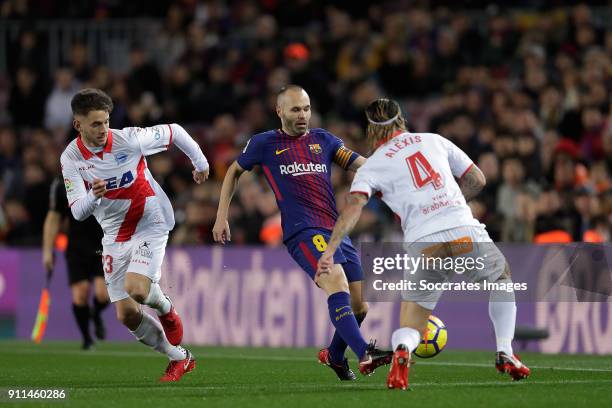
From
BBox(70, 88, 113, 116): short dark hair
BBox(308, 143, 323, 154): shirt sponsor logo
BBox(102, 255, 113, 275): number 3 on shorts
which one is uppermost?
BBox(70, 88, 113, 116): short dark hair

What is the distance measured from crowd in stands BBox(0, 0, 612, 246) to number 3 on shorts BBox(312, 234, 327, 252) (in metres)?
5.74

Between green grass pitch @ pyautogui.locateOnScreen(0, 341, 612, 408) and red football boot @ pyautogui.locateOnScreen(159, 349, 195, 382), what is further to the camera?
red football boot @ pyautogui.locateOnScreen(159, 349, 195, 382)

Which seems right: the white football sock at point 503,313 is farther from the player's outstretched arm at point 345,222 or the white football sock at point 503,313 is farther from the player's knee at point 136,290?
the player's knee at point 136,290

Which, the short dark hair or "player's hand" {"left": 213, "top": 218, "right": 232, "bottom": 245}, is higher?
the short dark hair

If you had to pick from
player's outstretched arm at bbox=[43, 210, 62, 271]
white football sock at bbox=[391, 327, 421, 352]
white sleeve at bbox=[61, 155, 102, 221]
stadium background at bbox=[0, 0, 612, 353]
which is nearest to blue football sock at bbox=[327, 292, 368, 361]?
white football sock at bbox=[391, 327, 421, 352]

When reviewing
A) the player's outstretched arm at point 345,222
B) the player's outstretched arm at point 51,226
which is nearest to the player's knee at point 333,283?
the player's outstretched arm at point 345,222

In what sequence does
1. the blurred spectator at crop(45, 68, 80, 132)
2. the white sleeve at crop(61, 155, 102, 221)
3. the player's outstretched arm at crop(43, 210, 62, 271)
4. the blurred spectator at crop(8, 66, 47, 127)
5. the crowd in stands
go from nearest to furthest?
the white sleeve at crop(61, 155, 102, 221), the player's outstretched arm at crop(43, 210, 62, 271), the crowd in stands, the blurred spectator at crop(45, 68, 80, 132), the blurred spectator at crop(8, 66, 47, 127)

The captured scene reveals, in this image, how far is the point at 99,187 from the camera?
9727 mm

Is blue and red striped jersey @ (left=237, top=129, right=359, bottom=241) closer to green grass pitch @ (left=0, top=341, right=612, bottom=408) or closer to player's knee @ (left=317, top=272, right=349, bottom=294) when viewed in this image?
player's knee @ (left=317, top=272, right=349, bottom=294)

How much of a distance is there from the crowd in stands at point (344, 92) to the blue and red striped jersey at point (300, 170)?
217 inches

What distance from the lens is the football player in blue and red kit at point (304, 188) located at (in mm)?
10312

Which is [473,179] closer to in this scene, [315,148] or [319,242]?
[319,242]

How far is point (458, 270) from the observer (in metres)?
9.08

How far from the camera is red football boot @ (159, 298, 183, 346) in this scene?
1087 centimetres
